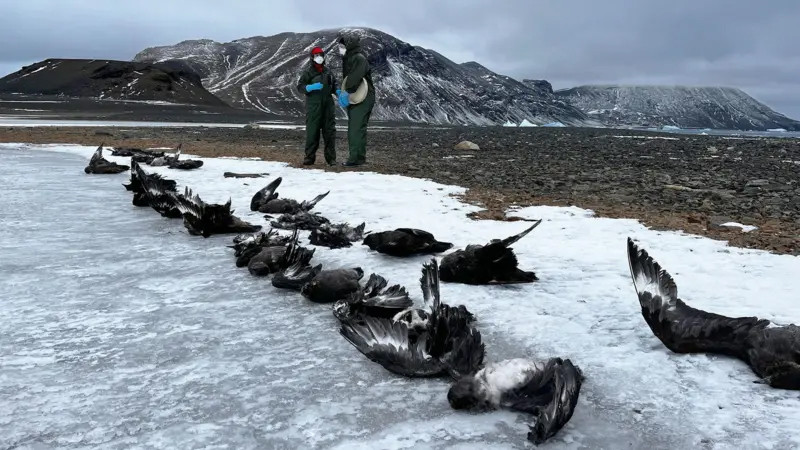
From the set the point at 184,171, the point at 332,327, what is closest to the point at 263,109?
the point at 184,171

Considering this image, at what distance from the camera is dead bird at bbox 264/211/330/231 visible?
6.51 m

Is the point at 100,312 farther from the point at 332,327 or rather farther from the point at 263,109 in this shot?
the point at 263,109

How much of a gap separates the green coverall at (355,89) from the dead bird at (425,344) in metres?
9.71

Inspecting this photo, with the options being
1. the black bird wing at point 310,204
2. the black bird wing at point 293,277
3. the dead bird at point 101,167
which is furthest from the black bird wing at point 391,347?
the dead bird at point 101,167

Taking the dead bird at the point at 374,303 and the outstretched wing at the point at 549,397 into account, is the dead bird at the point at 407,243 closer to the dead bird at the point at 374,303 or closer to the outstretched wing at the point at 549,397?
the dead bird at the point at 374,303

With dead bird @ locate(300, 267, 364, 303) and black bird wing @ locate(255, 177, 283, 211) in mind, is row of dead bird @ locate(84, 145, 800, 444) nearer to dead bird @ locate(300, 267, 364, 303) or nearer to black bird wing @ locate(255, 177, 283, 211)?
dead bird @ locate(300, 267, 364, 303)

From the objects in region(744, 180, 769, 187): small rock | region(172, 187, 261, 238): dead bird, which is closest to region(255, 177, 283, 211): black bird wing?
region(172, 187, 261, 238): dead bird

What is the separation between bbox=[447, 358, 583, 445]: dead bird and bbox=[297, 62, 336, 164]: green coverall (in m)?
10.9

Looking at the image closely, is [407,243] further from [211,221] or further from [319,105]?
[319,105]

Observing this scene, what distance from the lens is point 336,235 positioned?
19.0ft

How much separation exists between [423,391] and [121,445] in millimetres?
1281

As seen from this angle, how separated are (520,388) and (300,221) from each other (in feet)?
14.6

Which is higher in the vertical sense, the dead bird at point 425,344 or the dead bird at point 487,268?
the dead bird at point 487,268

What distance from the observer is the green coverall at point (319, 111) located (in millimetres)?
13023
